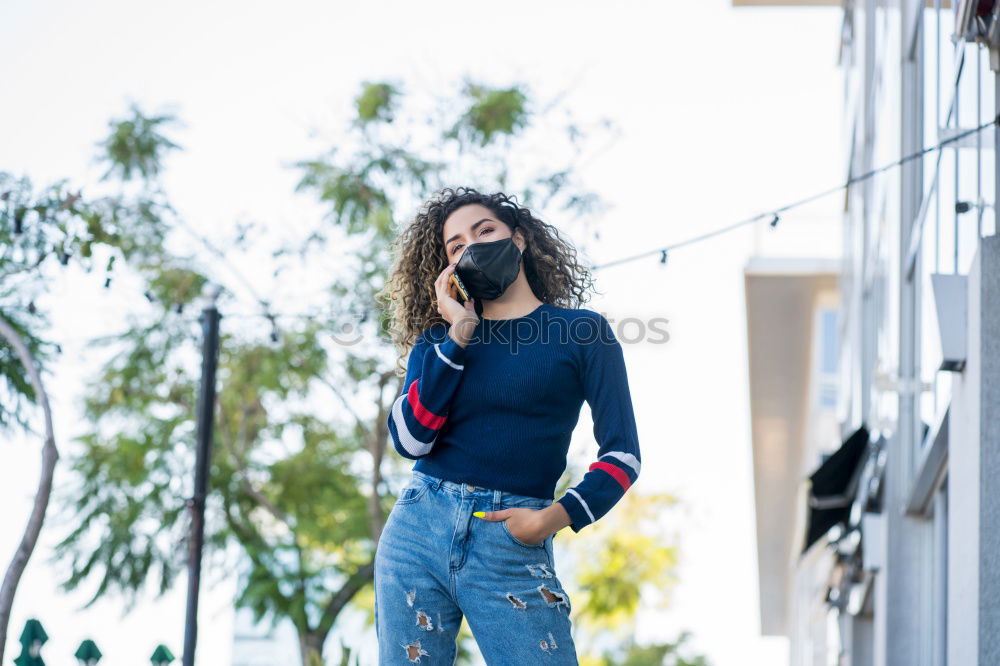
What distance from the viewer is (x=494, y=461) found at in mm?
2875

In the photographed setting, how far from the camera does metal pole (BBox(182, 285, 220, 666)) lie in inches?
369

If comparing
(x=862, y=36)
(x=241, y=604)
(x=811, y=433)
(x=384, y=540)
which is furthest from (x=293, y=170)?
(x=811, y=433)

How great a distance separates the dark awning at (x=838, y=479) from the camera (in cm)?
1164

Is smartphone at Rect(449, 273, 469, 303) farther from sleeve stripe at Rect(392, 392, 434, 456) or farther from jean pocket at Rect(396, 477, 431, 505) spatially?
jean pocket at Rect(396, 477, 431, 505)

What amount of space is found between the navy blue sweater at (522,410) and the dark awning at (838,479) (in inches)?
353

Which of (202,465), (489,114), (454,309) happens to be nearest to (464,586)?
(454,309)

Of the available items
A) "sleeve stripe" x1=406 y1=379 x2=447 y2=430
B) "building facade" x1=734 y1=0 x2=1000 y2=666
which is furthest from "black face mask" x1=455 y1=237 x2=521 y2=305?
"building facade" x1=734 y1=0 x2=1000 y2=666

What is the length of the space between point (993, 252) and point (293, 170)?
391 inches

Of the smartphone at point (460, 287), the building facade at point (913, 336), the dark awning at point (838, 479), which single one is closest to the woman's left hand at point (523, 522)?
the smartphone at point (460, 287)

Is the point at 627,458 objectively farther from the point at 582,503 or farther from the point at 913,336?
the point at 913,336

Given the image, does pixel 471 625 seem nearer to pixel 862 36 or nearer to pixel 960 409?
pixel 960 409

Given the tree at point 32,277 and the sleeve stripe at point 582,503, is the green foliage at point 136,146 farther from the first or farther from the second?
the sleeve stripe at point 582,503

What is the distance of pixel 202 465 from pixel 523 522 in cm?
737

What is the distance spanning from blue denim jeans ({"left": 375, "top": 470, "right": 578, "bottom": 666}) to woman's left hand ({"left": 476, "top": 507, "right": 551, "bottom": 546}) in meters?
0.02
